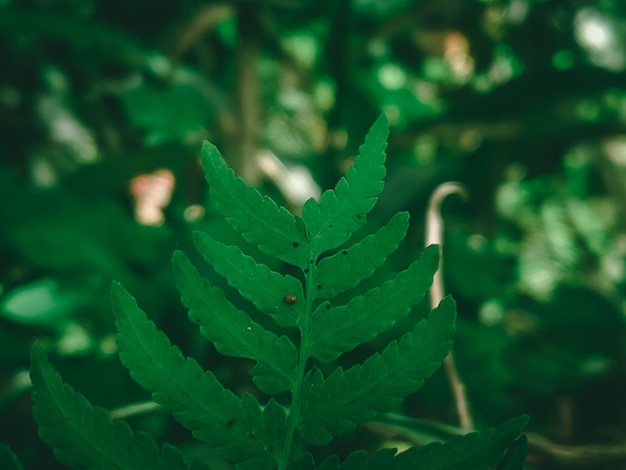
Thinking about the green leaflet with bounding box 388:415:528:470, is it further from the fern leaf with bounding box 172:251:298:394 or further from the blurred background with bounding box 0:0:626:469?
the blurred background with bounding box 0:0:626:469

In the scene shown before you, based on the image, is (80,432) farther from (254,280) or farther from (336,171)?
(336,171)

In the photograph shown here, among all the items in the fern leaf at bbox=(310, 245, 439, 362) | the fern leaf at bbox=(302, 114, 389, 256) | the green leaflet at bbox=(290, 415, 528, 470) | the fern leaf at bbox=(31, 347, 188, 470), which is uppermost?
the fern leaf at bbox=(302, 114, 389, 256)

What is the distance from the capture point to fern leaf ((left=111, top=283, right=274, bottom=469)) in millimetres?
252

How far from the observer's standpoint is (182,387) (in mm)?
258

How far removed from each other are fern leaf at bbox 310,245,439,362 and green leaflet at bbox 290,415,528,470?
0.17 feet

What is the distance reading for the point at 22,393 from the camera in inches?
20.8

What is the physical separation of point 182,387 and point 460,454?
0.43 ft

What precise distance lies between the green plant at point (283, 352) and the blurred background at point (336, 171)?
210 mm

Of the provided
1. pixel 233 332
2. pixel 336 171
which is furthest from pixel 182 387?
pixel 336 171

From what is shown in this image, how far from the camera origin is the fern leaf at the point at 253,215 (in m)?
0.26

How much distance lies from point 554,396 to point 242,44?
724mm

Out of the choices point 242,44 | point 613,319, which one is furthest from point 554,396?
point 242,44

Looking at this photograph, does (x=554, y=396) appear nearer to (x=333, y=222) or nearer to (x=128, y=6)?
(x=333, y=222)

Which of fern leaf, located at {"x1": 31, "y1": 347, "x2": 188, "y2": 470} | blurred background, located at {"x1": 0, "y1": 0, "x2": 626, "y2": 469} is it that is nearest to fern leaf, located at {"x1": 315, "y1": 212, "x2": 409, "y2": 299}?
fern leaf, located at {"x1": 31, "y1": 347, "x2": 188, "y2": 470}
